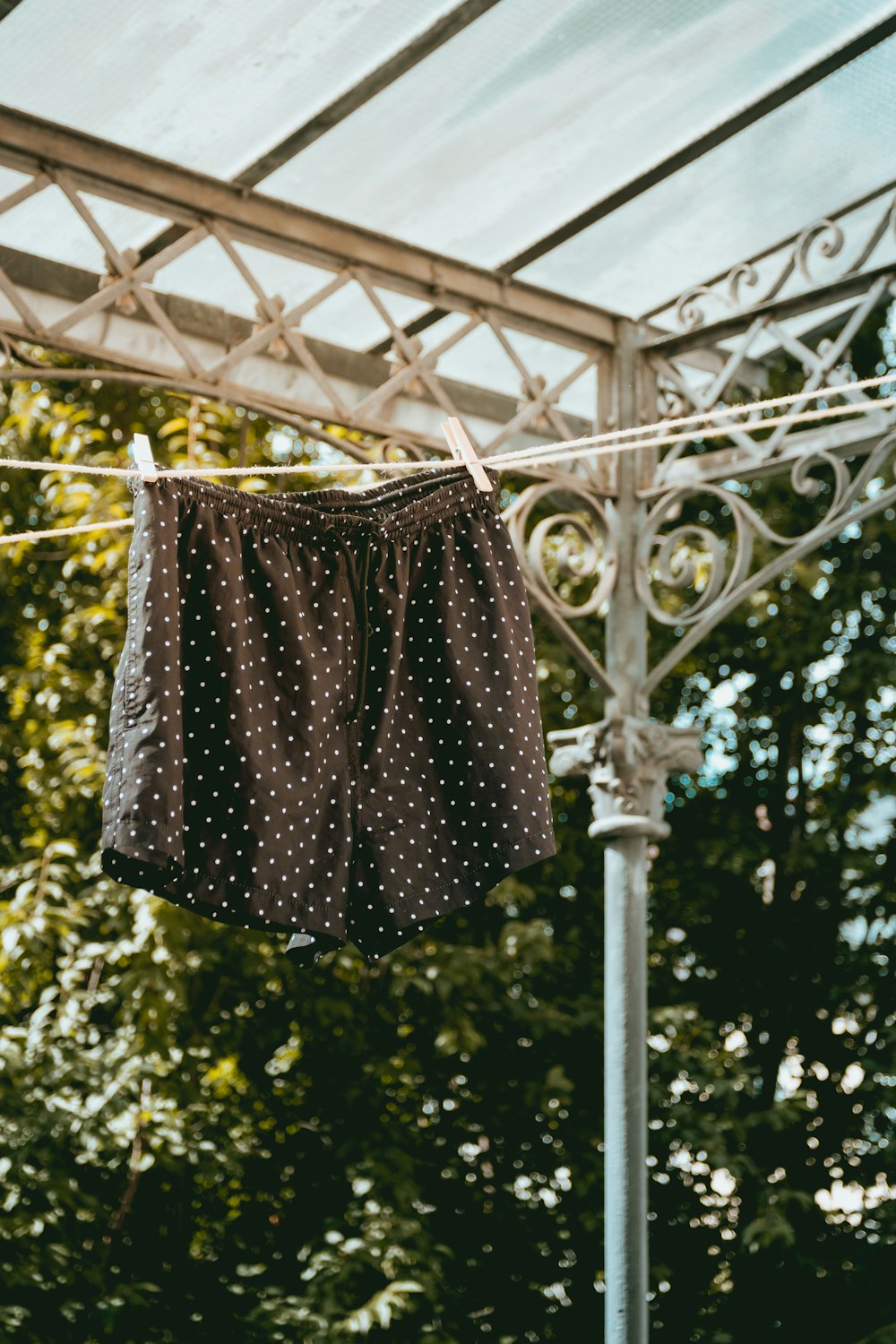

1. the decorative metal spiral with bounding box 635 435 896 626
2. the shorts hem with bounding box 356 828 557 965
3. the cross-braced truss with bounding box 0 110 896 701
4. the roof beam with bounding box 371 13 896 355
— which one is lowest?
the shorts hem with bounding box 356 828 557 965

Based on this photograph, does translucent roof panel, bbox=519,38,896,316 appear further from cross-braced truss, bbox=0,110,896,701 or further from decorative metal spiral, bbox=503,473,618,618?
decorative metal spiral, bbox=503,473,618,618

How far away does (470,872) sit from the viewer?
7.46 ft

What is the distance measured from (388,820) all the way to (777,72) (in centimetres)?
210

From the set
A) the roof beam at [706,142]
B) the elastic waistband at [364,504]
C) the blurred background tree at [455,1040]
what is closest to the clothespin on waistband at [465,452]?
the elastic waistband at [364,504]

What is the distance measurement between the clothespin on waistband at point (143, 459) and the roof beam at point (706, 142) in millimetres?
1773

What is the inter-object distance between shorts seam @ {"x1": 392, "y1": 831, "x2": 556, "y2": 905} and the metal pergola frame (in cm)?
132

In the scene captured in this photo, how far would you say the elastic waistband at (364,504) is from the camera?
7.41 feet

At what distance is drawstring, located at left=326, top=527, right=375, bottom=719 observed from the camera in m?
2.30

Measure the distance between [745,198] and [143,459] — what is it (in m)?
2.09

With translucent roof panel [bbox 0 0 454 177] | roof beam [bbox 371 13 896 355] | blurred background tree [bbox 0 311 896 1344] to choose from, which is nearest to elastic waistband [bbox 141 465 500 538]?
translucent roof panel [bbox 0 0 454 177]

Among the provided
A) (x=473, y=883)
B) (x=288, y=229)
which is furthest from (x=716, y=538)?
(x=473, y=883)

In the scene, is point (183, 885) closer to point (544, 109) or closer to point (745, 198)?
point (544, 109)

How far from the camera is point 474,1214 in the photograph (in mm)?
5438

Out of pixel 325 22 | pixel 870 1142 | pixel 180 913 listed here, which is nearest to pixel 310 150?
pixel 325 22
